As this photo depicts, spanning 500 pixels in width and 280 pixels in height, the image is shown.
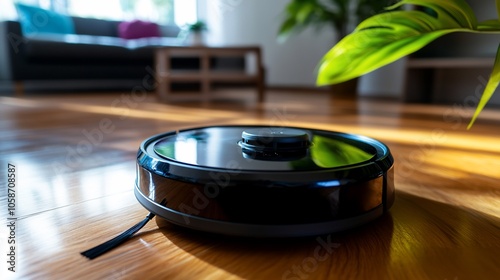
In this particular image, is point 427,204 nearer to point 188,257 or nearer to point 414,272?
point 414,272

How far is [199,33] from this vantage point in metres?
2.69

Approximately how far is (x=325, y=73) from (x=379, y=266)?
213 mm

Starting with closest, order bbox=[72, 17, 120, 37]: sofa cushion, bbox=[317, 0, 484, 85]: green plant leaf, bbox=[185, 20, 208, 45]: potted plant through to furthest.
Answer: bbox=[317, 0, 484, 85]: green plant leaf
bbox=[185, 20, 208, 45]: potted plant
bbox=[72, 17, 120, 37]: sofa cushion

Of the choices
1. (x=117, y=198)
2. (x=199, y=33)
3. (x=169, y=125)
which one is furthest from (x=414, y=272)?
(x=199, y=33)

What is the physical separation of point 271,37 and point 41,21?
2.03 meters

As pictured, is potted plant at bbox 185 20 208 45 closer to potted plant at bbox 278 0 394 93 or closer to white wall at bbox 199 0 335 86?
potted plant at bbox 278 0 394 93

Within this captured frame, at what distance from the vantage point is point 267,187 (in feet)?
0.94

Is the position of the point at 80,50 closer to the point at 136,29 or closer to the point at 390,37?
the point at 136,29

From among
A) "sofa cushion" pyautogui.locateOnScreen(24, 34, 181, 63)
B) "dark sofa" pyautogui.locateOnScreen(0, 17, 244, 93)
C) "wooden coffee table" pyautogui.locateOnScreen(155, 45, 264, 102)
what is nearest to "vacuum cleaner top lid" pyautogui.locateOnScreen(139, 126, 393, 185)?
"wooden coffee table" pyautogui.locateOnScreen(155, 45, 264, 102)

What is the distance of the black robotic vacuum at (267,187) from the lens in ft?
0.94

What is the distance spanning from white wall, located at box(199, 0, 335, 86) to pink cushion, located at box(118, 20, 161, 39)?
0.87 metres

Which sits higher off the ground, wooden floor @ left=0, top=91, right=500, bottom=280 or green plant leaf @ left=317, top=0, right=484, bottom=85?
green plant leaf @ left=317, top=0, right=484, bottom=85

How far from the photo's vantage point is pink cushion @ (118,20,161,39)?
11.6 feet

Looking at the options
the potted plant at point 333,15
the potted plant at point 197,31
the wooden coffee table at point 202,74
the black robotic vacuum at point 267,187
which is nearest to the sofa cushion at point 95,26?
the potted plant at point 197,31
